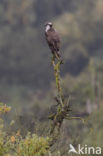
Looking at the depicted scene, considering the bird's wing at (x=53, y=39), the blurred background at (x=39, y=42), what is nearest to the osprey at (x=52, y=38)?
the bird's wing at (x=53, y=39)

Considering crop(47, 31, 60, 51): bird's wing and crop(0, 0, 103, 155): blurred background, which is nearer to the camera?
crop(47, 31, 60, 51): bird's wing

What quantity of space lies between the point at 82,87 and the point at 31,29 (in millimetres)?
69576

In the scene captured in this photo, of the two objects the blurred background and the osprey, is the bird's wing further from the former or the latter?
the blurred background

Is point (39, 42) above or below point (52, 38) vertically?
above

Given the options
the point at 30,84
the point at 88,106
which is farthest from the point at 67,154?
the point at 30,84

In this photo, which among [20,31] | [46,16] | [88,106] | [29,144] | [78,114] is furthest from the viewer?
[46,16]

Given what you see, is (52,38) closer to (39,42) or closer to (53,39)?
(53,39)

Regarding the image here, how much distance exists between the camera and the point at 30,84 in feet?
327

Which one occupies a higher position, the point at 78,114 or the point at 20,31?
the point at 20,31

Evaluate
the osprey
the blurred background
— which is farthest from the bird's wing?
the blurred background

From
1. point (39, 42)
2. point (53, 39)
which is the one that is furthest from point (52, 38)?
point (39, 42)

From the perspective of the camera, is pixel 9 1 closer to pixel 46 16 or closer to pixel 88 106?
pixel 46 16

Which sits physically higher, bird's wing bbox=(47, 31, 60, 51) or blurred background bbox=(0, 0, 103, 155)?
blurred background bbox=(0, 0, 103, 155)

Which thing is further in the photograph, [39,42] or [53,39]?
[39,42]
